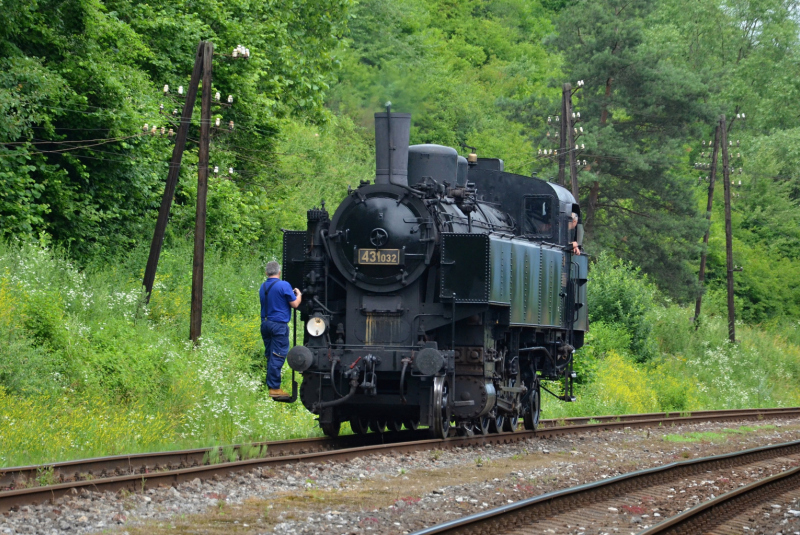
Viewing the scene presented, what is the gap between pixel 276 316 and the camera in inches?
436

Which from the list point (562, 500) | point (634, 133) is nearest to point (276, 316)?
point (562, 500)

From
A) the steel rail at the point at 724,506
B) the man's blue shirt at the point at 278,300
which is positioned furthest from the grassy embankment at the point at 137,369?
the steel rail at the point at 724,506

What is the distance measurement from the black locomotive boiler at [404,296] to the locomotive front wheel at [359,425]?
30mm

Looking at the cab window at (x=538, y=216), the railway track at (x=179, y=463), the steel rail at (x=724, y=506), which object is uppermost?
the cab window at (x=538, y=216)

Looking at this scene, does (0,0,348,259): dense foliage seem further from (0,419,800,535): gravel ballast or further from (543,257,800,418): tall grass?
(0,419,800,535): gravel ballast

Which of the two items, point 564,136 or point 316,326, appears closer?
point 316,326

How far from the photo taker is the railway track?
7.04 meters

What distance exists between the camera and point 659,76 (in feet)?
109

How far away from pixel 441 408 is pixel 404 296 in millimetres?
1412

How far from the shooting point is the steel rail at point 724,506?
6.82 meters

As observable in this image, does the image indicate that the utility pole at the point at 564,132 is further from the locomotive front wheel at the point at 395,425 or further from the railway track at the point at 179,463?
the locomotive front wheel at the point at 395,425

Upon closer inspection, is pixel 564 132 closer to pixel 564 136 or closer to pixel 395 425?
pixel 564 136

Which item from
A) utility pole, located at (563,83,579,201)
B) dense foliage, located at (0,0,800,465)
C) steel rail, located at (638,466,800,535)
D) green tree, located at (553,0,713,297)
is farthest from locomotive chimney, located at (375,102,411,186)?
green tree, located at (553,0,713,297)

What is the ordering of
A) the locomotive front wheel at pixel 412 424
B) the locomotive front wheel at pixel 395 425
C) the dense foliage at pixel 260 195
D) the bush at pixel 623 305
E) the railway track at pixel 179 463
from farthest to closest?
1. the bush at pixel 623 305
2. the locomotive front wheel at pixel 395 425
3. the locomotive front wheel at pixel 412 424
4. the dense foliage at pixel 260 195
5. the railway track at pixel 179 463
